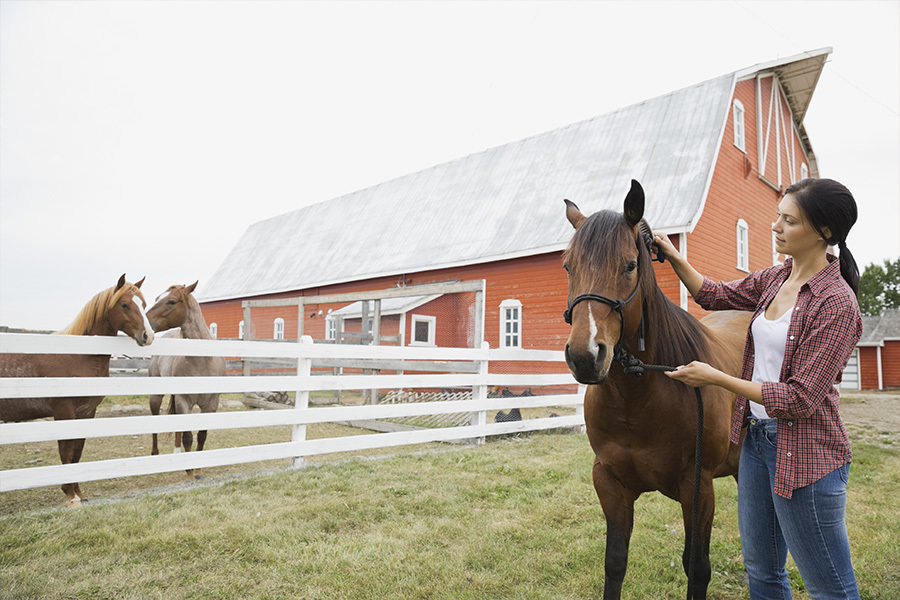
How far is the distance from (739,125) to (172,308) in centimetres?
1393

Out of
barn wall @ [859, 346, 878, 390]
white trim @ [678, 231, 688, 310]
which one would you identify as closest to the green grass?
white trim @ [678, 231, 688, 310]

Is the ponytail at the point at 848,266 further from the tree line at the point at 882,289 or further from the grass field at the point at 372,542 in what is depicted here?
the tree line at the point at 882,289

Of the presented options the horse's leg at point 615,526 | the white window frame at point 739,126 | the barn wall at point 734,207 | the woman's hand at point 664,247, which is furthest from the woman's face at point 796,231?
the white window frame at point 739,126

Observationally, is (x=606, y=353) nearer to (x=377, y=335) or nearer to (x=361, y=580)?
(x=361, y=580)

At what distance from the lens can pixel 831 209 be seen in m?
1.75

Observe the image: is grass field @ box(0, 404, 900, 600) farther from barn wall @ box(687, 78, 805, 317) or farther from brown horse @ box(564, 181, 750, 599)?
barn wall @ box(687, 78, 805, 317)

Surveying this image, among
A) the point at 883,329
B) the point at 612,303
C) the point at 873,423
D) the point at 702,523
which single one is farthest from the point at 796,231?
the point at 883,329

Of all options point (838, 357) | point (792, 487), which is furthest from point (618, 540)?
point (838, 357)

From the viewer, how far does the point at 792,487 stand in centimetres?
168

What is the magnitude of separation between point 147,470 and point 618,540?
3.86m

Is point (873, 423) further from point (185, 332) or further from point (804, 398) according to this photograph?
point (185, 332)

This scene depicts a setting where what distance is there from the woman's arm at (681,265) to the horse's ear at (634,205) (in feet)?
0.99

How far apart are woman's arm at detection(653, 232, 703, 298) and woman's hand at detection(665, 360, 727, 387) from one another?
30.7 inches

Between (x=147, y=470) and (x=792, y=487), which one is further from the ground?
(x=792, y=487)
